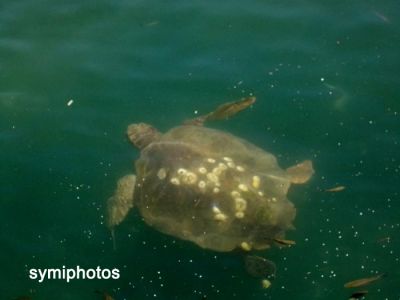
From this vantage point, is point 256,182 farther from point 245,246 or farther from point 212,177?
point 245,246

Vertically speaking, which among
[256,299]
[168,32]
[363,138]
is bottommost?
[256,299]

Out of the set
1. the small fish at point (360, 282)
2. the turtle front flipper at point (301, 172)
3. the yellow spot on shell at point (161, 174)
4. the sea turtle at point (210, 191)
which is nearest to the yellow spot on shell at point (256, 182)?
the sea turtle at point (210, 191)

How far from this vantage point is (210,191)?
4.29m

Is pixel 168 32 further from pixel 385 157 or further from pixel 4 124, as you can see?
pixel 385 157

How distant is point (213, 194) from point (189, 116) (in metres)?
1.76

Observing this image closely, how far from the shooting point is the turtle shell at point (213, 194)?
423 centimetres

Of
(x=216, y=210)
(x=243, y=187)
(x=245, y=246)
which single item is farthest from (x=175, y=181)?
(x=245, y=246)

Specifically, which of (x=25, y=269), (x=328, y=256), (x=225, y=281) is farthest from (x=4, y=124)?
(x=328, y=256)

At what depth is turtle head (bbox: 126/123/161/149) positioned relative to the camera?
16.9 ft

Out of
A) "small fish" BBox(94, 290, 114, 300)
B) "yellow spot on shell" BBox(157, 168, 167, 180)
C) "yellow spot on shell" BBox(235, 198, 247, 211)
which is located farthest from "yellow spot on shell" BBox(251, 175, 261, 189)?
"small fish" BBox(94, 290, 114, 300)

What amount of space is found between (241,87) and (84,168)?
238 cm

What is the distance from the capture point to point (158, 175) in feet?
14.9

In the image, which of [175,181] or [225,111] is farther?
[225,111]

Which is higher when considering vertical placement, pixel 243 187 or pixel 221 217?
pixel 243 187
